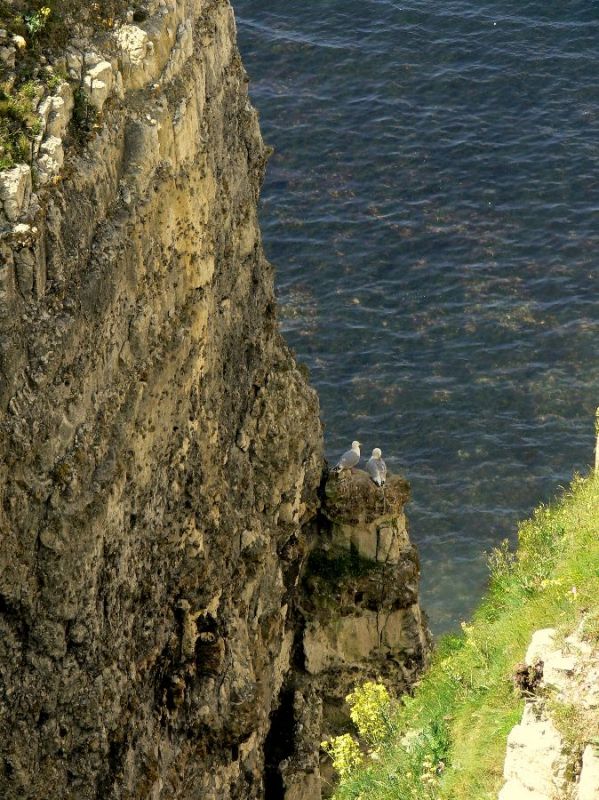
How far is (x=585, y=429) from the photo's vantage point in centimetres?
4684

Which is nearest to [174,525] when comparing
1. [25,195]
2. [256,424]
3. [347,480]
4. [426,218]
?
[256,424]

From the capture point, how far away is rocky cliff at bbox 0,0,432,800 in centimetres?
1850

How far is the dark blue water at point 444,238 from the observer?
46.2 m

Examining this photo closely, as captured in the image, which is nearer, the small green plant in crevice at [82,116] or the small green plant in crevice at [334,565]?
the small green plant in crevice at [82,116]

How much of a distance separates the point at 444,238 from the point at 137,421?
33.5 metres

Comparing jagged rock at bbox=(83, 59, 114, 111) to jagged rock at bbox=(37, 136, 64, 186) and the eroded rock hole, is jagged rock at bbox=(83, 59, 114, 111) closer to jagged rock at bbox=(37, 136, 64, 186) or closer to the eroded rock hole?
jagged rock at bbox=(37, 136, 64, 186)

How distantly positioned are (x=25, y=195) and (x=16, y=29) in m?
3.06

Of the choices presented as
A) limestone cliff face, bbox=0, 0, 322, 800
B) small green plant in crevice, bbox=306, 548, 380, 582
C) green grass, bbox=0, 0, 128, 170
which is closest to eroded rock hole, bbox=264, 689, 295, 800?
limestone cliff face, bbox=0, 0, 322, 800

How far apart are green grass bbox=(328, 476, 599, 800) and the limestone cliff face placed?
4041mm

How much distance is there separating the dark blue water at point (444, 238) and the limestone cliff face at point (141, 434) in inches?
669

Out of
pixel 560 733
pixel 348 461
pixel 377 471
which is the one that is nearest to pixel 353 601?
pixel 377 471

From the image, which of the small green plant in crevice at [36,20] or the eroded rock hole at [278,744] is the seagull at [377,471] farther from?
the small green plant in crevice at [36,20]

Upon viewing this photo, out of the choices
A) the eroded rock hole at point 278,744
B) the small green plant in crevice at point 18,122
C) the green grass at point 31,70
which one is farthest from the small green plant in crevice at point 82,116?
the eroded rock hole at point 278,744

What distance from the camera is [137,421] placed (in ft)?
70.9
